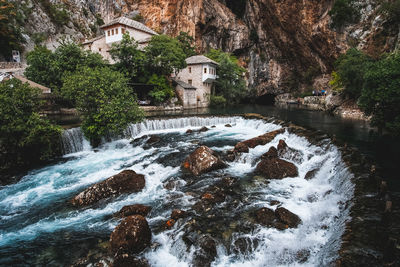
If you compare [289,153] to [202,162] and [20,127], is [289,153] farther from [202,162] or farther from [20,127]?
[20,127]

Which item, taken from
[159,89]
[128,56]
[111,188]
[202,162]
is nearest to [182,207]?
[111,188]

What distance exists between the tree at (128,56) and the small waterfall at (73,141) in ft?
49.8

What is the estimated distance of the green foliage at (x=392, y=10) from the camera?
2439 centimetres

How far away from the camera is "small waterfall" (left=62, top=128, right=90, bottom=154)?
1478cm

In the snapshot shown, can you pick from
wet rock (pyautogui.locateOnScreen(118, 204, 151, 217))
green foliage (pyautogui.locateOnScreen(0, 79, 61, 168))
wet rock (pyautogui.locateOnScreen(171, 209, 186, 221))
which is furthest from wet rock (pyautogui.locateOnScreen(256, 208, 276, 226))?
green foliage (pyautogui.locateOnScreen(0, 79, 61, 168))

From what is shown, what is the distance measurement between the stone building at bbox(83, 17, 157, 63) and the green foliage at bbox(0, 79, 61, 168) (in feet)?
83.6

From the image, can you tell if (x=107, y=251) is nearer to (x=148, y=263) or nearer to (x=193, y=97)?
(x=148, y=263)

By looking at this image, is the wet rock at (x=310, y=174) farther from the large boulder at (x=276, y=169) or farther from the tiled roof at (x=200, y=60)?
the tiled roof at (x=200, y=60)

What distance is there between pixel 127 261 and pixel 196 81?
33595mm

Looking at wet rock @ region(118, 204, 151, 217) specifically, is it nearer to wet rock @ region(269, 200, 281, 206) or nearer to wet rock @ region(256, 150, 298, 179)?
wet rock @ region(269, 200, 281, 206)

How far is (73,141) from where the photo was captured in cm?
1524

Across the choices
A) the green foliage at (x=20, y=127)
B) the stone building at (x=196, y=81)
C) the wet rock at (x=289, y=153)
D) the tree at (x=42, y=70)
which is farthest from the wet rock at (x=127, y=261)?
the stone building at (x=196, y=81)

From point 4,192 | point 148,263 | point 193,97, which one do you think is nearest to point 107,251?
point 148,263

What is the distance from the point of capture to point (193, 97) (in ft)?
118
